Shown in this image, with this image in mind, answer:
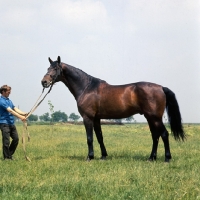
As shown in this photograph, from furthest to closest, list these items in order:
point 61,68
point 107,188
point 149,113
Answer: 1. point 61,68
2. point 149,113
3. point 107,188

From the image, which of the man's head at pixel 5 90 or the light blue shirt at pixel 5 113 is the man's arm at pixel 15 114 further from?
the man's head at pixel 5 90

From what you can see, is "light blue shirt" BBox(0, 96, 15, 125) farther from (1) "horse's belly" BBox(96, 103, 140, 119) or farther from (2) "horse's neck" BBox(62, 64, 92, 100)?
(1) "horse's belly" BBox(96, 103, 140, 119)

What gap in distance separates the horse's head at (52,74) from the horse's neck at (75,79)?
0.77 feet

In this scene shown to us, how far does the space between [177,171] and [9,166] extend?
397 centimetres

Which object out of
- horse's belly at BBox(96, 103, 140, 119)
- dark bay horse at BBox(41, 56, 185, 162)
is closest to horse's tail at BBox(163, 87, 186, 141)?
dark bay horse at BBox(41, 56, 185, 162)

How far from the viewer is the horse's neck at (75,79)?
29.6 ft

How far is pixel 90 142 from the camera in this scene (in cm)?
876

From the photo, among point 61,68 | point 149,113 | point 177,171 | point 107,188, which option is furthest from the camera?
point 61,68

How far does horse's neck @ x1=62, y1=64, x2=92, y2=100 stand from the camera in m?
9.03

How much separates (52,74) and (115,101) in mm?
1937

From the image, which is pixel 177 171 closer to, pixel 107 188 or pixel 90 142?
pixel 107 188

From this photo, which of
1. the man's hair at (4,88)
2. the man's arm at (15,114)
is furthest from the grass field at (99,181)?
the man's hair at (4,88)

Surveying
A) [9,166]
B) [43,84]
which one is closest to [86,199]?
[9,166]

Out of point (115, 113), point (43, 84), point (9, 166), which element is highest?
point (43, 84)
